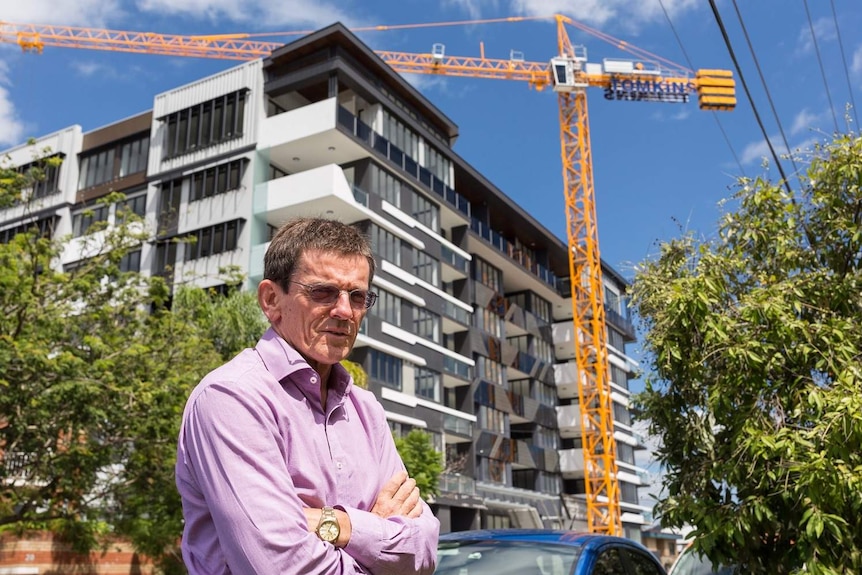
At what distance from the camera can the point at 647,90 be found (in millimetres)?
68750

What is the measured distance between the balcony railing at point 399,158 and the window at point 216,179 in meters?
4.74

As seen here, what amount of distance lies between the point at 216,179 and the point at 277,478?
36781 millimetres

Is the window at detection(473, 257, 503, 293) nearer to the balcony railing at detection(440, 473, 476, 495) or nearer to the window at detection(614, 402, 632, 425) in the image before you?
the balcony railing at detection(440, 473, 476, 495)

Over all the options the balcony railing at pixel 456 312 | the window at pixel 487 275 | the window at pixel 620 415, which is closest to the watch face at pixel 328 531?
the balcony railing at pixel 456 312

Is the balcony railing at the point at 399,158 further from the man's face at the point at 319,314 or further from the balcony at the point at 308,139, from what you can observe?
the man's face at the point at 319,314

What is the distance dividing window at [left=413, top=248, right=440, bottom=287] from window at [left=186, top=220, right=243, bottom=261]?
8599 millimetres

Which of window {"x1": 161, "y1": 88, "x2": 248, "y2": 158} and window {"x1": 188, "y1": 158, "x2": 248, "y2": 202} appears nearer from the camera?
window {"x1": 188, "y1": 158, "x2": 248, "y2": 202}

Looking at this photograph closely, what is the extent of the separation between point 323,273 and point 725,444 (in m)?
6.14

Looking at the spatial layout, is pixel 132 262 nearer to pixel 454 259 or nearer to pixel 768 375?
pixel 454 259

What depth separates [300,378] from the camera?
226cm

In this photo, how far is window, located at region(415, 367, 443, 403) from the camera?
127 ft

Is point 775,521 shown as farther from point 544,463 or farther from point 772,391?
point 544,463

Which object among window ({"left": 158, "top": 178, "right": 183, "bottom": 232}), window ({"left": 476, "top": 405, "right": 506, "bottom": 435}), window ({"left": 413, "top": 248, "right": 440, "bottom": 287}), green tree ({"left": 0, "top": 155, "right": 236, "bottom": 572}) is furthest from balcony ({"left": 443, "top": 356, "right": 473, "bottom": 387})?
green tree ({"left": 0, "top": 155, "right": 236, "bottom": 572})

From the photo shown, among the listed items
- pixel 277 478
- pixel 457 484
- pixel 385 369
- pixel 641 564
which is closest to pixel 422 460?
pixel 385 369
